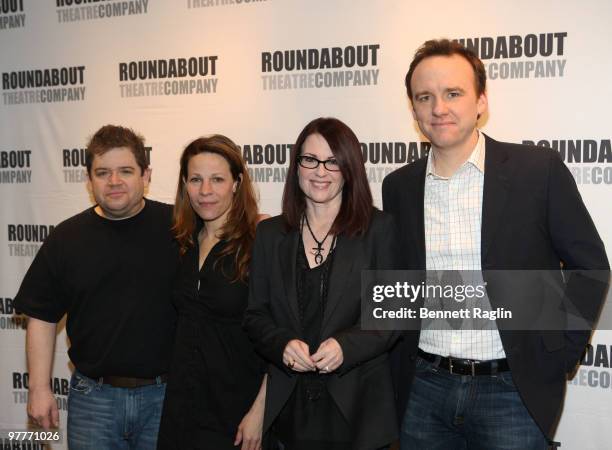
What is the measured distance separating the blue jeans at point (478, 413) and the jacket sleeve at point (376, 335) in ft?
1.02

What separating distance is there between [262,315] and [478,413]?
0.94 metres

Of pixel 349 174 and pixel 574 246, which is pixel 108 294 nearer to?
pixel 349 174

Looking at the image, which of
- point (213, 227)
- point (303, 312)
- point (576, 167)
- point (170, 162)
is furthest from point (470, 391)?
point (170, 162)

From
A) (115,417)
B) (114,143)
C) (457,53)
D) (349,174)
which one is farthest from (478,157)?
(115,417)

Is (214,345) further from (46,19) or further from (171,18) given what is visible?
(46,19)

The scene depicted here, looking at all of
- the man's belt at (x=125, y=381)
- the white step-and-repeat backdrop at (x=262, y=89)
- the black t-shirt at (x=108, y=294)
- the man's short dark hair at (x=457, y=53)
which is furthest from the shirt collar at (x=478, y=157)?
the man's belt at (x=125, y=381)

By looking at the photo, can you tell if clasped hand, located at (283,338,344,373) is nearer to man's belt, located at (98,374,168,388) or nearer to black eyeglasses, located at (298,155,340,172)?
black eyeglasses, located at (298,155,340,172)

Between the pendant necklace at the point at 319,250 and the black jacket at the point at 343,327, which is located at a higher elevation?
the pendant necklace at the point at 319,250

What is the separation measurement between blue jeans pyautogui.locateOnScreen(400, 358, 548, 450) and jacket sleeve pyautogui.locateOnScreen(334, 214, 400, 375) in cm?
31

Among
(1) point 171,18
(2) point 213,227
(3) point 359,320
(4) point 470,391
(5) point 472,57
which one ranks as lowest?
(4) point 470,391

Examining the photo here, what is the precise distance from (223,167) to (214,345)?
0.80m

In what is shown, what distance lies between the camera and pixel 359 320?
242 centimetres

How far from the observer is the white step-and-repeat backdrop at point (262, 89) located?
3443 millimetres

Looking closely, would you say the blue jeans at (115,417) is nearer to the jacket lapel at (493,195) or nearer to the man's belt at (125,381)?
the man's belt at (125,381)
